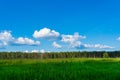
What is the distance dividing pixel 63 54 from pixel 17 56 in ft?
62.5

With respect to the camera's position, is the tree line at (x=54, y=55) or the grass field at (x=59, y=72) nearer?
the grass field at (x=59, y=72)

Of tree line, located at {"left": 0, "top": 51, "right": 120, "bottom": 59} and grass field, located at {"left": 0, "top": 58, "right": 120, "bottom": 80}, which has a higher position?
tree line, located at {"left": 0, "top": 51, "right": 120, "bottom": 59}

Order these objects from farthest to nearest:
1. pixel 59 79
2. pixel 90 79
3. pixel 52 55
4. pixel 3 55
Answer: pixel 52 55, pixel 3 55, pixel 90 79, pixel 59 79

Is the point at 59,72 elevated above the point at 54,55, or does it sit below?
below

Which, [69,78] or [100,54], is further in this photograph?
[100,54]

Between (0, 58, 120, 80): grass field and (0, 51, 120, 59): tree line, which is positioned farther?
(0, 51, 120, 59): tree line

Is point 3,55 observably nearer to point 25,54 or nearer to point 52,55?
point 25,54

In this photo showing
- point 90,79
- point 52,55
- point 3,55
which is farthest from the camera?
point 52,55

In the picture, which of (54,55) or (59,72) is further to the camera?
(54,55)

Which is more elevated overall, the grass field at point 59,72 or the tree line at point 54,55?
the tree line at point 54,55

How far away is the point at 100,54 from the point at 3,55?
3919cm

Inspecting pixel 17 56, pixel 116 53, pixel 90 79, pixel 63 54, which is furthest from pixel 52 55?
pixel 90 79

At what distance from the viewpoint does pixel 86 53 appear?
14488 centimetres

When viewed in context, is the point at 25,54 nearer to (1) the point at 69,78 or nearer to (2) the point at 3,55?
(2) the point at 3,55
